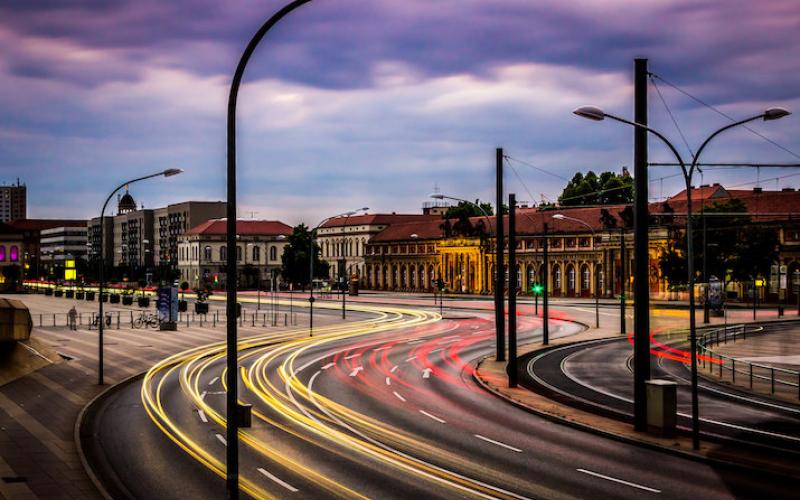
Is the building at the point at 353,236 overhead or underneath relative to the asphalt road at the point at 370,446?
overhead

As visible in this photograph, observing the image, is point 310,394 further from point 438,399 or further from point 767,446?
point 767,446

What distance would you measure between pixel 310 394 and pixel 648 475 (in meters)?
16.6

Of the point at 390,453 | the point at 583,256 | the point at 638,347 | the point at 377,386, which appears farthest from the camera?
the point at 583,256

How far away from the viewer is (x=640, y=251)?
26.4 metres

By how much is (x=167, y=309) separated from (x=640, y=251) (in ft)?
162

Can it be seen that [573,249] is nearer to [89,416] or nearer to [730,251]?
[730,251]

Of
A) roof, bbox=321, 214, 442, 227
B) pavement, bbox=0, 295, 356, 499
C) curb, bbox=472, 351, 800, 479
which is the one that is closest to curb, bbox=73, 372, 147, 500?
pavement, bbox=0, 295, 356, 499

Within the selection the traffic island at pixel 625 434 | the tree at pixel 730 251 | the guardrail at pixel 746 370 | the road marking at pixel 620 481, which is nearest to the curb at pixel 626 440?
the traffic island at pixel 625 434

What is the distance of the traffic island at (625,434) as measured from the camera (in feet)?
73.5

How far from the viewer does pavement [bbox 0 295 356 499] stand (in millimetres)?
20703

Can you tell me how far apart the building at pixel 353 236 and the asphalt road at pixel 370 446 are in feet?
448

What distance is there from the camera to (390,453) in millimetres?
23797

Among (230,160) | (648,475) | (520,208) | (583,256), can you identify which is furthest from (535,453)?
(520,208)

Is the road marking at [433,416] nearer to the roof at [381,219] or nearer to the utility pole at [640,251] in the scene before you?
the utility pole at [640,251]
